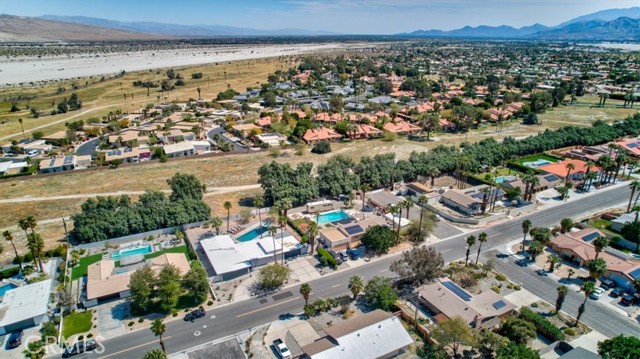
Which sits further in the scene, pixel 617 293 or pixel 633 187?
pixel 633 187

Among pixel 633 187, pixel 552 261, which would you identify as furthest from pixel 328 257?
pixel 633 187

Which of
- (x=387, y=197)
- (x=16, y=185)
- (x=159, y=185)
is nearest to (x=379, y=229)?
(x=387, y=197)

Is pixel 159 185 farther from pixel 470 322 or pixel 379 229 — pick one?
pixel 470 322

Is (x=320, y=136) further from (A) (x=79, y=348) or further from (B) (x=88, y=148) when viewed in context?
(A) (x=79, y=348)

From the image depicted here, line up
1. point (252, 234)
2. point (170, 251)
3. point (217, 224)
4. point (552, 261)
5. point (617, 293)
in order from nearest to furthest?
point (617, 293), point (552, 261), point (170, 251), point (217, 224), point (252, 234)

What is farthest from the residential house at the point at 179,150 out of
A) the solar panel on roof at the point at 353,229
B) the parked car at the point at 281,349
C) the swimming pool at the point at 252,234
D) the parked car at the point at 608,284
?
the parked car at the point at 608,284

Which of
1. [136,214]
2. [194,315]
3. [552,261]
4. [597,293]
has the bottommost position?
[597,293]
